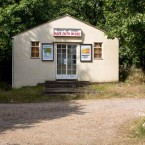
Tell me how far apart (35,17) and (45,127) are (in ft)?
71.3

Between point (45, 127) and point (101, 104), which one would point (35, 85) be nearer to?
point (101, 104)

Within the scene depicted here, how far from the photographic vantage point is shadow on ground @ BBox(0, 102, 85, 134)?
1499 centimetres

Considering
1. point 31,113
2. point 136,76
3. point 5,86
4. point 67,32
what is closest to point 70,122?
point 31,113

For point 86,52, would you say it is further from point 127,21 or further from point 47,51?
point 127,21

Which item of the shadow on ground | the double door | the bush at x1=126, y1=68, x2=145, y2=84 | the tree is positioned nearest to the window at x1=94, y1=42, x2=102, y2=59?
the double door

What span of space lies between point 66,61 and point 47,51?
1.39 metres

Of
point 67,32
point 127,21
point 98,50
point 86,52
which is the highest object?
point 127,21

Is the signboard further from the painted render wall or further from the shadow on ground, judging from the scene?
the shadow on ground

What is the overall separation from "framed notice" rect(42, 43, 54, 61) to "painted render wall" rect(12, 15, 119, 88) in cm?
23

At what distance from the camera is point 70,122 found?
1523 centimetres

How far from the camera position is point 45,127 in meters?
14.2

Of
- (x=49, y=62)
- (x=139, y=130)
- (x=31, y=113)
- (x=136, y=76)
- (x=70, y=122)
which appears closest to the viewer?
(x=139, y=130)

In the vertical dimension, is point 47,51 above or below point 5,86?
above

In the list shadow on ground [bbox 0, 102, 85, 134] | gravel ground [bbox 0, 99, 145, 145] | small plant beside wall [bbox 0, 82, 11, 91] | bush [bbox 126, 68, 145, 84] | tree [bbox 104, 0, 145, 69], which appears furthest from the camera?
bush [bbox 126, 68, 145, 84]
